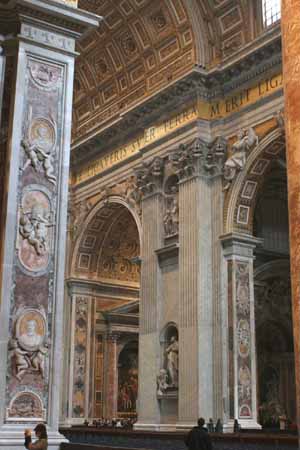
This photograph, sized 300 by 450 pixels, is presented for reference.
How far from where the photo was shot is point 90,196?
71.8 feet

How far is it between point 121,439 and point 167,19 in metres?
10.6

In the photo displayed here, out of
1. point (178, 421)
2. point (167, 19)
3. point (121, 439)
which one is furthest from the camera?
point (167, 19)

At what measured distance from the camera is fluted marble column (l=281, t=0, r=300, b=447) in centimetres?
508

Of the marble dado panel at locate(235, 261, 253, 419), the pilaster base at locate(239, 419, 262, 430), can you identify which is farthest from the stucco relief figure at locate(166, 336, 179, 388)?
the pilaster base at locate(239, 419, 262, 430)

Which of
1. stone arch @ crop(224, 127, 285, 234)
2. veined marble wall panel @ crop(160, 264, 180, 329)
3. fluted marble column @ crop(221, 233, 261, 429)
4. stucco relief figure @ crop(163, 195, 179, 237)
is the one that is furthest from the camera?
stucco relief figure @ crop(163, 195, 179, 237)

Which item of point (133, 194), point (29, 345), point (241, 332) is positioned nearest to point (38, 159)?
point (29, 345)

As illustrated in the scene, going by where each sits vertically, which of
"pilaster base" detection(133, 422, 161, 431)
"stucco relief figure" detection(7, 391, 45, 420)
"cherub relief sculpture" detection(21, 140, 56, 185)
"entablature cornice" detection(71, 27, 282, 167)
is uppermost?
"entablature cornice" detection(71, 27, 282, 167)

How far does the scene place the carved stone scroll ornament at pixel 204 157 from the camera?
55.0ft

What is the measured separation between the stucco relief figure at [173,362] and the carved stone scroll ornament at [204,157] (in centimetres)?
399

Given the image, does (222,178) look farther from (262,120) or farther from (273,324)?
(273,324)

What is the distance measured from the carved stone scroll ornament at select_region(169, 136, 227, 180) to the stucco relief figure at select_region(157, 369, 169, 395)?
4675mm

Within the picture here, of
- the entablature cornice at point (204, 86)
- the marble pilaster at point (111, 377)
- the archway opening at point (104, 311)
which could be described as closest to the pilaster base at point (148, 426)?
the archway opening at point (104, 311)

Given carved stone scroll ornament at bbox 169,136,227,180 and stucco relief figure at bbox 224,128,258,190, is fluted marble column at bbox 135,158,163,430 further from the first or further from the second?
stucco relief figure at bbox 224,128,258,190

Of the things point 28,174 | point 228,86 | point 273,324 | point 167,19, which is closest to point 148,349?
point 273,324
